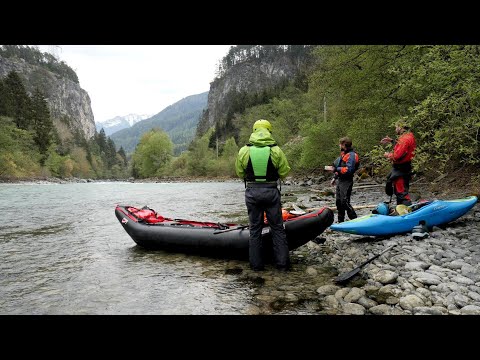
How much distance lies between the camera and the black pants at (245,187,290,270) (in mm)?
5262

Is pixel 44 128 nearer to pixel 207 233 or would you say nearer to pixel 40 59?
pixel 207 233

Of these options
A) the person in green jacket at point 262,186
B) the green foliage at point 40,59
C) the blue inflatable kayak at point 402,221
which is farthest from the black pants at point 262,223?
the green foliage at point 40,59

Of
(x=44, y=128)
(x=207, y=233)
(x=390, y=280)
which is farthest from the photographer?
(x=44, y=128)

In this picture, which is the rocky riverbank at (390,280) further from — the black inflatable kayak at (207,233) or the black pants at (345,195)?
the black pants at (345,195)

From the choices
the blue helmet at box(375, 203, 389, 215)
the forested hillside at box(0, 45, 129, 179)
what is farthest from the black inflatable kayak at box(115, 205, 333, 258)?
the forested hillside at box(0, 45, 129, 179)

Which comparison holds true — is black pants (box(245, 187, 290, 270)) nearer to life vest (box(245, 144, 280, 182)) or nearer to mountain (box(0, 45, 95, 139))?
life vest (box(245, 144, 280, 182))

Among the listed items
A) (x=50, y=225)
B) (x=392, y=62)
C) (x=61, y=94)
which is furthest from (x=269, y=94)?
(x=61, y=94)

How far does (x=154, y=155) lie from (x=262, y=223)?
69.6m

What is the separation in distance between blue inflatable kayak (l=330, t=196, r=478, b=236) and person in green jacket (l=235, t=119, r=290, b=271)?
1.57 metres

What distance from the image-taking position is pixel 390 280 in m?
4.38

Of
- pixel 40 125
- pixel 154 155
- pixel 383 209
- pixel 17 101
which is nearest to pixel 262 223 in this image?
pixel 383 209

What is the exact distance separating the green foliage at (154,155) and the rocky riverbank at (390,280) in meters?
66.1
